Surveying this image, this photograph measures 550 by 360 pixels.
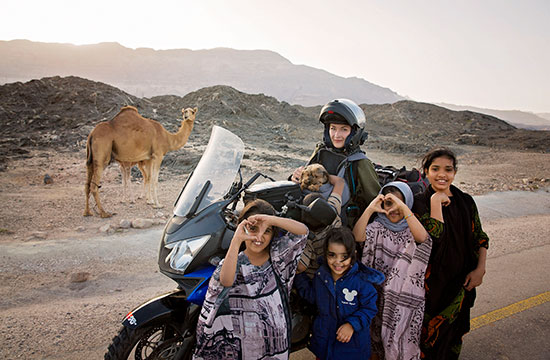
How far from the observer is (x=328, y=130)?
3.78 meters

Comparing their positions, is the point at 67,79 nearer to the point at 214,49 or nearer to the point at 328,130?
the point at 328,130

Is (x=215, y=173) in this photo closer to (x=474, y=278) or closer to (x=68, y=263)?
(x=474, y=278)

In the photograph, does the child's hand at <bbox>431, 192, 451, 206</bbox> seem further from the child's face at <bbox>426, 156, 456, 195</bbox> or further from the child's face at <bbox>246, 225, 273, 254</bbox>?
the child's face at <bbox>246, 225, 273, 254</bbox>

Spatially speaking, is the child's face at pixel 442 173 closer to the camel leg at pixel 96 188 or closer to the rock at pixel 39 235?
the rock at pixel 39 235

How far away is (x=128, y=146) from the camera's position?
8523 mm

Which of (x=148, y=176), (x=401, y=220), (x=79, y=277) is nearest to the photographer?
(x=401, y=220)

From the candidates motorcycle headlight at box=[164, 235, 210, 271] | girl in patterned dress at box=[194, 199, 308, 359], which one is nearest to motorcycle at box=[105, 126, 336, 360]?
motorcycle headlight at box=[164, 235, 210, 271]

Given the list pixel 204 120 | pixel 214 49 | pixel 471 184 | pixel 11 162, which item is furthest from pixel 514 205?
pixel 214 49

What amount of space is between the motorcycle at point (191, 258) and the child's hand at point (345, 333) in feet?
1.18

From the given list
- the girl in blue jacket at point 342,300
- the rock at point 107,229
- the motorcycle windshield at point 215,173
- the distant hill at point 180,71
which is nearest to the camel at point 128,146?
the rock at point 107,229

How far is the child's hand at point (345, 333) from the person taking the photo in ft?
8.41

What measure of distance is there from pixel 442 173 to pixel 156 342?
2.47m

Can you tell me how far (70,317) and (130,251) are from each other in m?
2.09

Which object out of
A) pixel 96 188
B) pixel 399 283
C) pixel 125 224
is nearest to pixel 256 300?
pixel 399 283
